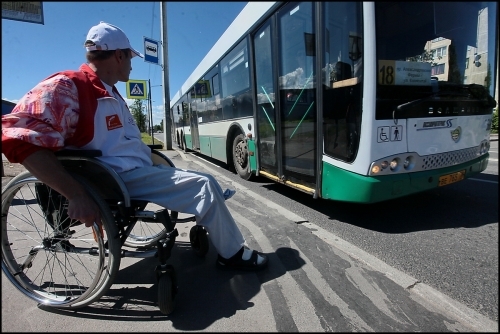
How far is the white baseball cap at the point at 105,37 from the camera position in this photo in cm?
179

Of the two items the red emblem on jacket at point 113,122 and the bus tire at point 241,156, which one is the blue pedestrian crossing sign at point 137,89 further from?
the red emblem on jacket at point 113,122

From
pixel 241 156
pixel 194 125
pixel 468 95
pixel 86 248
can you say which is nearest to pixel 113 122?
pixel 86 248

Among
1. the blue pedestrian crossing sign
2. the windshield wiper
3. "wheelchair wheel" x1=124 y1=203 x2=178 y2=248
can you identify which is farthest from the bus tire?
the blue pedestrian crossing sign

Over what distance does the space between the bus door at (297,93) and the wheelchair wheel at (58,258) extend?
6.32 ft

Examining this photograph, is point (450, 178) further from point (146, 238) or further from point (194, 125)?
point (194, 125)

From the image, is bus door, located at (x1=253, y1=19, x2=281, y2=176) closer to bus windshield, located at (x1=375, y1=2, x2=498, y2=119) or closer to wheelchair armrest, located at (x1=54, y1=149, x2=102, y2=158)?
bus windshield, located at (x1=375, y1=2, x2=498, y2=119)

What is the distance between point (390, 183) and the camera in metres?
2.52

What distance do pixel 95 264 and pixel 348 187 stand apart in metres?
2.41

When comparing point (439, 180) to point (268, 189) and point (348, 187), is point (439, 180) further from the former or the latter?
point (268, 189)

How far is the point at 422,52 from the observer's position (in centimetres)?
203

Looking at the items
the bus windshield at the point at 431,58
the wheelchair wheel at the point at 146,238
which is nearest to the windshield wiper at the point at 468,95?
the bus windshield at the point at 431,58

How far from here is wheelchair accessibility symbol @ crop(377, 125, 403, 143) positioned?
2307 mm

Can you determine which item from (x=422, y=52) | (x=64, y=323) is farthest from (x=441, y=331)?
(x=64, y=323)

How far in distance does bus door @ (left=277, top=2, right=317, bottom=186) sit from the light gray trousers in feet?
4.22
